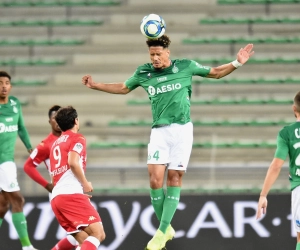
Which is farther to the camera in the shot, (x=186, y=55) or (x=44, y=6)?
(x=44, y=6)

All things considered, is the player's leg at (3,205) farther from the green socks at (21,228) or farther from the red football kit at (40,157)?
the red football kit at (40,157)

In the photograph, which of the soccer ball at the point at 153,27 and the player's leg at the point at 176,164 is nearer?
the soccer ball at the point at 153,27

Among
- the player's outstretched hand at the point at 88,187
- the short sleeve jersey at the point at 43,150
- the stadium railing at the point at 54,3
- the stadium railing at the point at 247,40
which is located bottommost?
the player's outstretched hand at the point at 88,187

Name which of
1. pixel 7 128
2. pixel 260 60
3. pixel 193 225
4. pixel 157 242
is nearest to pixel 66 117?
pixel 157 242

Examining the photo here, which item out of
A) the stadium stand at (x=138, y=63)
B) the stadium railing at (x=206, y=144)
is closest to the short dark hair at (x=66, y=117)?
the stadium stand at (x=138, y=63)

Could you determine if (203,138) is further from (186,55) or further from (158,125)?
(158,125)

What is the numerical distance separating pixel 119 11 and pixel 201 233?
570 centimetres

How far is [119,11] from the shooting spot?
14297mm

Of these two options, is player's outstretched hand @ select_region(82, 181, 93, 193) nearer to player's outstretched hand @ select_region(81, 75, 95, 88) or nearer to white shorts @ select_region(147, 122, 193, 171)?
white shorts @ select_region(147, 122, 193, 171)

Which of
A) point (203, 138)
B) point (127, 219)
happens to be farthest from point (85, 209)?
point (203, 138)

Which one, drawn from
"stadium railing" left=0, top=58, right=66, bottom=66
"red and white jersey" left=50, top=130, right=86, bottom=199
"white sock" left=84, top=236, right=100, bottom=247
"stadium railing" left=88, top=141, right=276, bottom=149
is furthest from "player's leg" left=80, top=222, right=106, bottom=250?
"stadium railing" left=0, top=58, right=66, bottom=66

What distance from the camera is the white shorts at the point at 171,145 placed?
777 centimetres

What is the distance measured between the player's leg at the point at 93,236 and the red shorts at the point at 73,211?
47 mm

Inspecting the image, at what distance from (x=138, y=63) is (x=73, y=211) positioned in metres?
6.43
